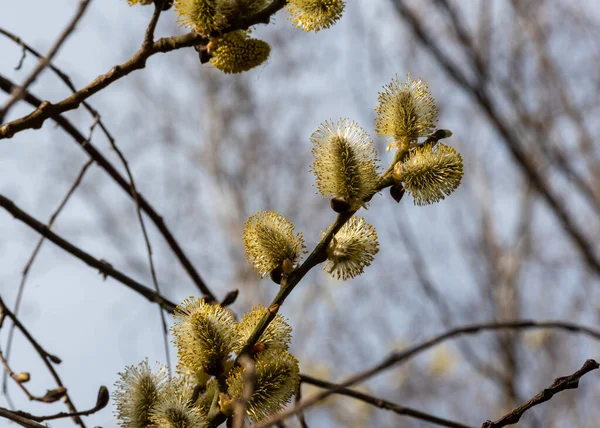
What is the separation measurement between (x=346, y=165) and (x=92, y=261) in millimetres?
623

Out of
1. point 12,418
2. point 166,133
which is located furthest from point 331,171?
point 166,133

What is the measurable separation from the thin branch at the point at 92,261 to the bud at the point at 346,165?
1.57ft

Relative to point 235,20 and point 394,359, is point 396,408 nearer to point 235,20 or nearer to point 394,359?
point 394,359

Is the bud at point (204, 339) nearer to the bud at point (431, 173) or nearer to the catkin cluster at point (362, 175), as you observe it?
the catkin cluster at point (362, 175)

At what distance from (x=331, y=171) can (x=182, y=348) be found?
12.8 inches

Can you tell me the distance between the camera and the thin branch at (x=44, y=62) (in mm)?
620

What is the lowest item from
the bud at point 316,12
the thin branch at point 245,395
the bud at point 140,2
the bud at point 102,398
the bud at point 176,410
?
the thin branch at point 245,395

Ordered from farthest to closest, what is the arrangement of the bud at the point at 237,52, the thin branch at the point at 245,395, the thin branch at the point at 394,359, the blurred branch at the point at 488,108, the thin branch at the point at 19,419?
1. the blurred branch at the point at 488,108
2. the bud at the point at 237,52
3. the thin branch at the point at 19,419
4. the thin branch at the point at 394,359
5. the thin branch at the point at 245,395

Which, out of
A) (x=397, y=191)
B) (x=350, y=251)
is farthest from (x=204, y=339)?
(x=397, y=191)

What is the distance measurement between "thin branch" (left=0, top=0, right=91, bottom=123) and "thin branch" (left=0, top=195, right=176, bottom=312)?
57 cm

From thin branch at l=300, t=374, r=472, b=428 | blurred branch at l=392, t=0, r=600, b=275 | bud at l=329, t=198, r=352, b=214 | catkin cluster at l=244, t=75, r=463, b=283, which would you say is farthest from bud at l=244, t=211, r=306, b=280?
blurred branch at l=392, t=0, r=600, b=275

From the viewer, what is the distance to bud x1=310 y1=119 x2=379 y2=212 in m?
0.92

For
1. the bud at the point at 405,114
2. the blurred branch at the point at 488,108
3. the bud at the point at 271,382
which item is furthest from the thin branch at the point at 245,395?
the blurred branch at the point at 488,108

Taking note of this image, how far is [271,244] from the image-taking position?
971mm
